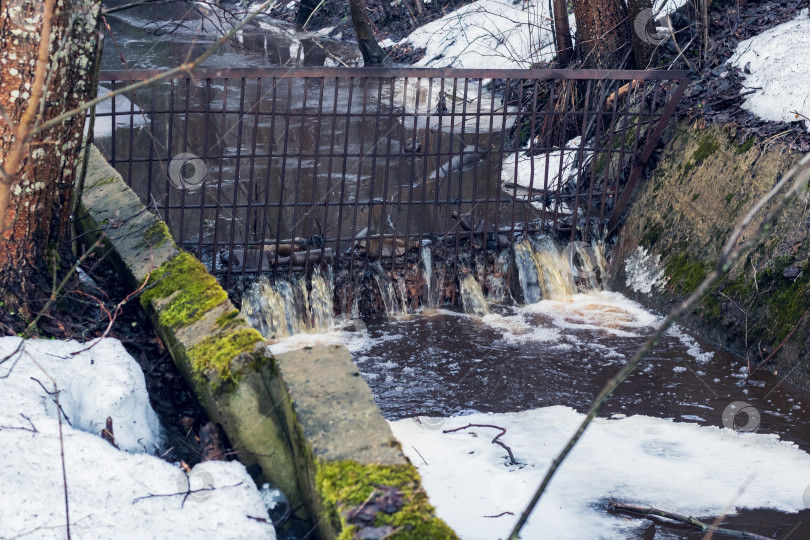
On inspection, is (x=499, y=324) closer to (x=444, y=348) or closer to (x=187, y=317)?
(x=444, y=348)

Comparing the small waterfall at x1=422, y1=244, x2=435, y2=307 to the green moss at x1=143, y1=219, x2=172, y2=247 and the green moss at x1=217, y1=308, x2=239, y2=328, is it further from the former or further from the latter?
the green moss at x1=217, y1=308, x2=239, y2=328

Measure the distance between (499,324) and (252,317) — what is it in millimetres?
2195

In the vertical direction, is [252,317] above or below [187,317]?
below

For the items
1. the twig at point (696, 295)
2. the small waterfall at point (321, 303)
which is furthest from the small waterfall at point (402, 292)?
the twig at point (696, 295)

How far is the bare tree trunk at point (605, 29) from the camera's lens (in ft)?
28.1

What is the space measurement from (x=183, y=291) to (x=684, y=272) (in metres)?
4.47

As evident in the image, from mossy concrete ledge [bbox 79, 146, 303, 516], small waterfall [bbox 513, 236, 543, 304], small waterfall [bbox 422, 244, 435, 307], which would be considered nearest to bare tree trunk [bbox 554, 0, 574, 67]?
small waterfall [bbox 513, 236, 543, 304]

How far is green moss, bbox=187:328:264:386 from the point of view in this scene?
3.18 meters

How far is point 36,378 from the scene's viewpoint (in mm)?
2971

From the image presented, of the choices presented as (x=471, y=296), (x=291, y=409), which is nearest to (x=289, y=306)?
(x=471, y=296)

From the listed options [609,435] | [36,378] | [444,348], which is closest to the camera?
[36,378]

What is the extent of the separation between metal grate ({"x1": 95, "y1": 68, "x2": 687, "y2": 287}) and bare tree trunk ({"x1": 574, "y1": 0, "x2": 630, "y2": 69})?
15.5 inches

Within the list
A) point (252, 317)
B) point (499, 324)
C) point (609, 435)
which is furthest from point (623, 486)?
point (252, 317)

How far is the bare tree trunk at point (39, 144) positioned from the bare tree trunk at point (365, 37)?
24.8 feet
